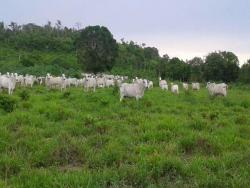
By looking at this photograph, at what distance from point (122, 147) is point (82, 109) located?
7.13m

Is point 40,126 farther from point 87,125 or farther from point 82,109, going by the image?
point 82,109

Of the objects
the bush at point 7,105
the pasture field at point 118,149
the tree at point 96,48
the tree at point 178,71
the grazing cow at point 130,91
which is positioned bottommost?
the pasture field at point 118,149

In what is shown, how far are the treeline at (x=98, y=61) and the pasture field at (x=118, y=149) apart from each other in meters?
36.2

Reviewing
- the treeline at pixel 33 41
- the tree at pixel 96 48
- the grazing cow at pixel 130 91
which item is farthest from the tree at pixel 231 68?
the grazing cow at pixel 130 91

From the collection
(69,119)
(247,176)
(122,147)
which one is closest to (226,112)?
(69,119)

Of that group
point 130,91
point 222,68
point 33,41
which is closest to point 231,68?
point 222,68

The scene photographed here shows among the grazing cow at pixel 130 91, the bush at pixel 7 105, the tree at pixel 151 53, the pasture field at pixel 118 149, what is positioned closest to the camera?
the pasture field at pixel 118 149

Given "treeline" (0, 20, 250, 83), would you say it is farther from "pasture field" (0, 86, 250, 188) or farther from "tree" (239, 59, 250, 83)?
"pasture field" (0, 86, 250, 188)

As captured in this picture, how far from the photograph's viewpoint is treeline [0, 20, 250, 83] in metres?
64.3

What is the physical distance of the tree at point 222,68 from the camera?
68.7 metres

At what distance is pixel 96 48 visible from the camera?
2530 inches

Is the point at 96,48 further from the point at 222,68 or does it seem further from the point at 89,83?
the point at 89,83

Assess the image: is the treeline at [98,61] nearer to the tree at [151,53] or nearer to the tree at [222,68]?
the tree at [222,68]

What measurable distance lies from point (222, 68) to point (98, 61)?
57.8ft
